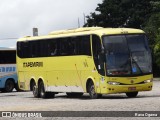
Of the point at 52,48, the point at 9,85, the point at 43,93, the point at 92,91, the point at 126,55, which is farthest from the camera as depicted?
the point at 9,85

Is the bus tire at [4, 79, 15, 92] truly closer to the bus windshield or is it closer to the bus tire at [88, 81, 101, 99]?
the bus tire at [88, 81, 101, 99]

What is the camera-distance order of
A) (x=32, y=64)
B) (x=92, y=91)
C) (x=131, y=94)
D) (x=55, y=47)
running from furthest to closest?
(x=32, y=64)
(x=55, y=47)
(x=131, y=94)
(x=92, y=91)

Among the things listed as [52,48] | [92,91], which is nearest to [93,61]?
[92,91]

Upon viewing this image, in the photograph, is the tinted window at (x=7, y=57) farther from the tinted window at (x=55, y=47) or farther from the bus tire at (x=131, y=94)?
the bus tire at (x=131, y=94)

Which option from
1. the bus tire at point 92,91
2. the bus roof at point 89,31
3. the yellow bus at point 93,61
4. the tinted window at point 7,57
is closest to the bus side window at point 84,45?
the yellow bus at point 93,61

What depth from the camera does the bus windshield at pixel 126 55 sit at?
94.8 feet

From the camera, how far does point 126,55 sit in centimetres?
2902

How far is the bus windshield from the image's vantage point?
2889 centimetres

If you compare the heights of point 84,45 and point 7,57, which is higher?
point 7,57

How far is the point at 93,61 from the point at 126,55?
166cm

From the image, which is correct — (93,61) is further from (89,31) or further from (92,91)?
(89,31)

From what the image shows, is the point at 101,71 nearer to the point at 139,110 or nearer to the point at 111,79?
the point at 111,79

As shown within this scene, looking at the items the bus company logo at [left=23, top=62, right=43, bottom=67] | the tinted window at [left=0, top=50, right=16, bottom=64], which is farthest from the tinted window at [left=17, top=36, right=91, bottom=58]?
the tinted window at [left=0, top=50, right=16, bottom=64]

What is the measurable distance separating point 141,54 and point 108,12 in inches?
1932
